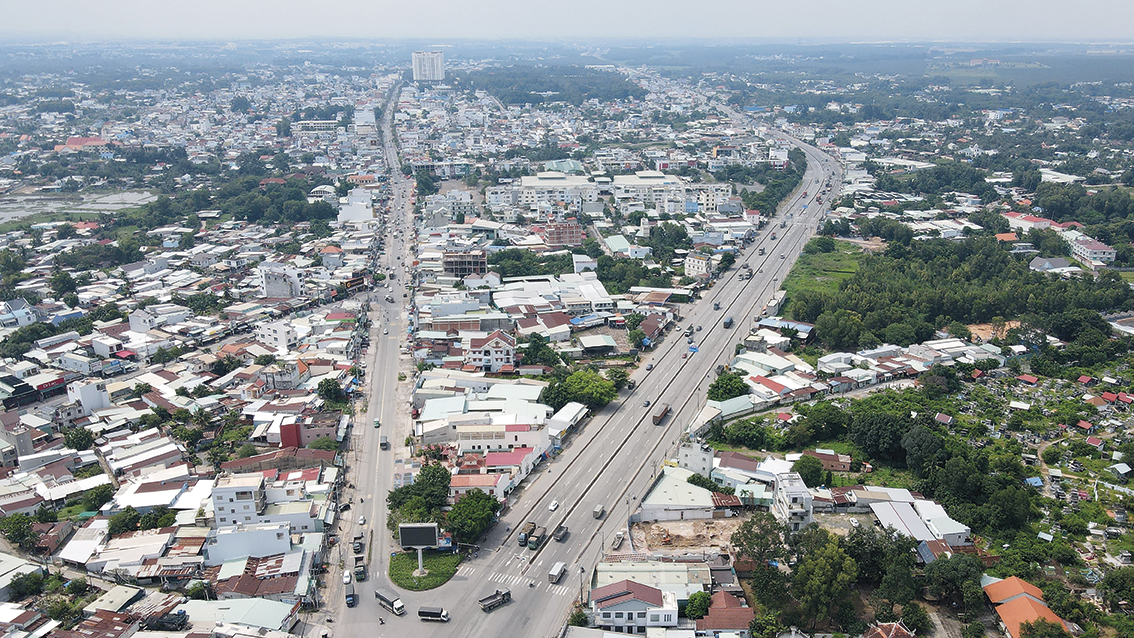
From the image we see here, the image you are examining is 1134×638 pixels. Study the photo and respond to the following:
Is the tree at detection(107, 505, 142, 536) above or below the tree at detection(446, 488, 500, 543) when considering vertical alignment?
below

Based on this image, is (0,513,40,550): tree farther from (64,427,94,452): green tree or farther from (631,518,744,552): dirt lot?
(631,518,744,552): dirt lot

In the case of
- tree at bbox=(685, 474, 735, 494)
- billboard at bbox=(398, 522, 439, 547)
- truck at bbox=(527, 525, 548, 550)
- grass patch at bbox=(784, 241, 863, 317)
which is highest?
grass patch at bbox=(784, 241, 863, 317)

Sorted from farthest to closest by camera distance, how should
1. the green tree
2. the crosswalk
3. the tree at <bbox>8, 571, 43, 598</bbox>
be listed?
1. the green tree
2. the crosswalk
3. the tree at <bbox>8, 571, 43, 598</bbox>

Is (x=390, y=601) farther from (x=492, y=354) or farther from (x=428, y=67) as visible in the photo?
(x=428, y=67)

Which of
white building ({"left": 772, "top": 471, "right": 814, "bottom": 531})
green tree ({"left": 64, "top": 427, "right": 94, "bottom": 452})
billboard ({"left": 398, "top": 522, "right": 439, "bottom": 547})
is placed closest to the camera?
billboard ({"left": 398, "top": 522, "right": 439, "bottom": 547})

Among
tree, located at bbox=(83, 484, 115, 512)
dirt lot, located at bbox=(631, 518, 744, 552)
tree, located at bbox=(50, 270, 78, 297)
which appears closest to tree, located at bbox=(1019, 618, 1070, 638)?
dirt lot, located at bbox=(631, 518, 744, 552)

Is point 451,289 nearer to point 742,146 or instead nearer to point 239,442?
point 239,442

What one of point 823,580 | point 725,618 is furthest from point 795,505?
point 725,618

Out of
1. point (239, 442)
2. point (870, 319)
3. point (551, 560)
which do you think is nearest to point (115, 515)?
point (239, 442)
